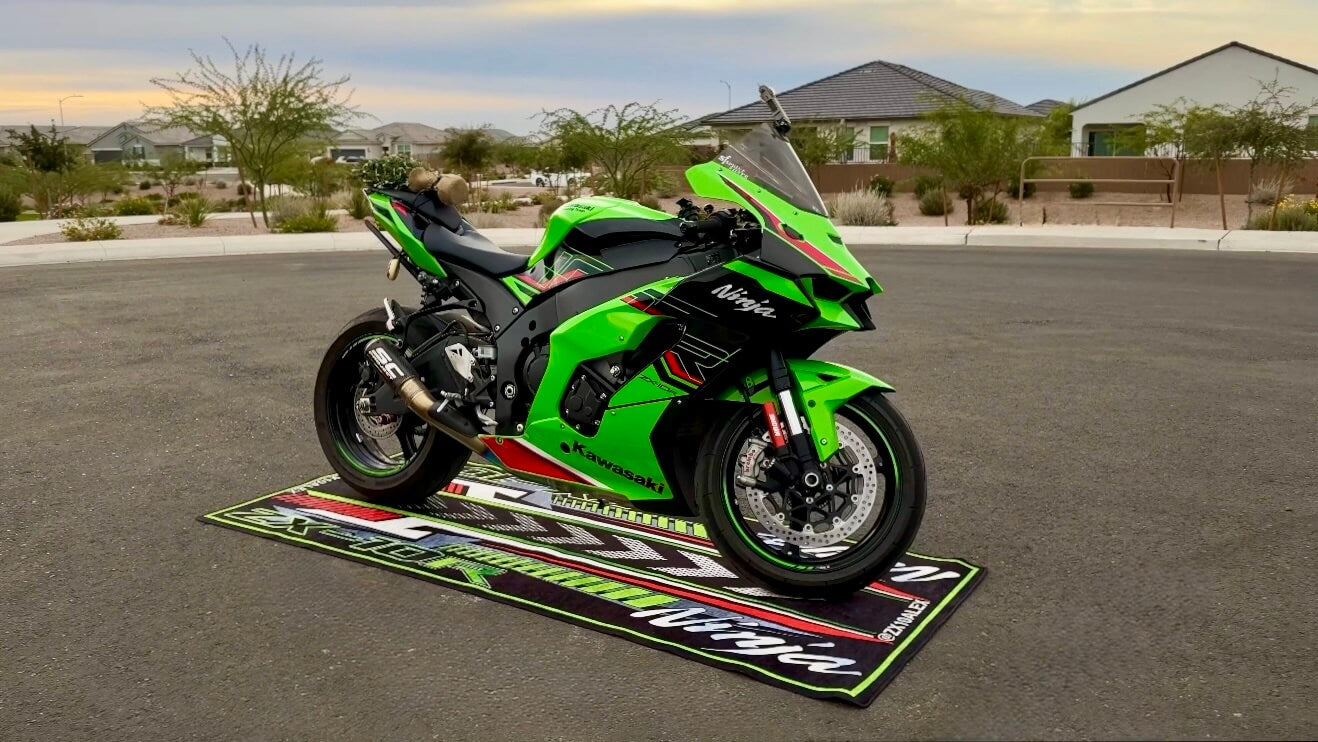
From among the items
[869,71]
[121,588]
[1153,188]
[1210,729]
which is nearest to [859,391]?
[1210,729]

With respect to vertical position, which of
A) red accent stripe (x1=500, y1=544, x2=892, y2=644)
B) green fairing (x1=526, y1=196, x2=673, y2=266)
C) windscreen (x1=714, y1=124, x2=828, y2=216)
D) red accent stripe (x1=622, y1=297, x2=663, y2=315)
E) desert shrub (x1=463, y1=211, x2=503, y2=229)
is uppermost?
desert shrub (x1=463, y1=211, x2=503, y2=229)

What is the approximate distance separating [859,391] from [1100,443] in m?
2.90

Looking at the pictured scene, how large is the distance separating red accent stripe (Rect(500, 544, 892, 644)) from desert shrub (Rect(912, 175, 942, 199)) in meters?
31.1

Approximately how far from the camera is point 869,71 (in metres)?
56.1

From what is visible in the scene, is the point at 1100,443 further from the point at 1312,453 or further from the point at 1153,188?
the point at 1153,188

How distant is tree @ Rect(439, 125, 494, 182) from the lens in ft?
140

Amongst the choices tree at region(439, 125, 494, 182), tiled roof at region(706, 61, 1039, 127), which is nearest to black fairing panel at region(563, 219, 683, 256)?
tree at region(439, 125, 494, 182)

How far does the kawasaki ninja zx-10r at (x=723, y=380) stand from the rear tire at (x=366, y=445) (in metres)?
0.57

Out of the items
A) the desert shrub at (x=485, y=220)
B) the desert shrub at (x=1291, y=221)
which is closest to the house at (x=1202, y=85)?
the desert shrub at (x=1291, y=221)

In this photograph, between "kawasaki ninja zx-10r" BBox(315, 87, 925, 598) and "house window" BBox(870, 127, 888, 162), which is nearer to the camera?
"kawasaki ninja zx-10r" BBox(315, 87, 925, 598)

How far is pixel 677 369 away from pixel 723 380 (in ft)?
0.59

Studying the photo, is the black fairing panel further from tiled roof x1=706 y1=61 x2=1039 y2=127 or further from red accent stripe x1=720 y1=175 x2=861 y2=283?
tiled roof x1=706 y1=61 x2=1039 y2=127

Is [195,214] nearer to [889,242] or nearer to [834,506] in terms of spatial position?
[889,242]

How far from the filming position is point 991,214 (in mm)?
26266
